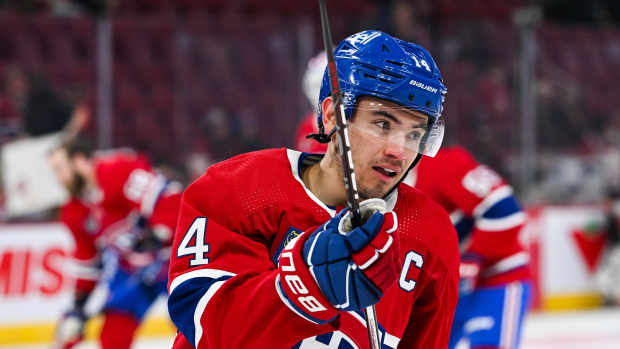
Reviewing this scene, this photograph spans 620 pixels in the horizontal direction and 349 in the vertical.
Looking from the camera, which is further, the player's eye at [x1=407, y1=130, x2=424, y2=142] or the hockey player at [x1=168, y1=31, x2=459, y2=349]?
the player's eye at [x1=407, y1=130, x2=424, y2=142]

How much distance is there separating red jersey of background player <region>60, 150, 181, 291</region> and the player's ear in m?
1.98

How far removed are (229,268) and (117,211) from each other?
2439 mm

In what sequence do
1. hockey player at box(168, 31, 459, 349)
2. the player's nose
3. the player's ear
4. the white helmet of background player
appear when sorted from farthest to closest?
the white helmet of background player < the player's ear < the player's nose < hockey player at box(168, 31, 459, 349)

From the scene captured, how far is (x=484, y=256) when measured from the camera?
2.61 m

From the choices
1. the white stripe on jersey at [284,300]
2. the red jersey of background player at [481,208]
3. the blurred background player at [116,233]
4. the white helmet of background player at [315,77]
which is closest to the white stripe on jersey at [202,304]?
the white stripe on jersey at [284,300]

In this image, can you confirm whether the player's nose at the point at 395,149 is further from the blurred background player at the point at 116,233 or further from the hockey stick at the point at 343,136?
the blurred background player at the point at 116,233

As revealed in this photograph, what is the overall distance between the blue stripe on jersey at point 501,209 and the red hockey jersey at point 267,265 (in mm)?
1081

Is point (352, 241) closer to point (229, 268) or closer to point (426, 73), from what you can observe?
point (229, 268)

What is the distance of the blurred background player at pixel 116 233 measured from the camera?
335cm

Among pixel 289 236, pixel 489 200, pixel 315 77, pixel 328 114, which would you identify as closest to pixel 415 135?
pixel 328 114

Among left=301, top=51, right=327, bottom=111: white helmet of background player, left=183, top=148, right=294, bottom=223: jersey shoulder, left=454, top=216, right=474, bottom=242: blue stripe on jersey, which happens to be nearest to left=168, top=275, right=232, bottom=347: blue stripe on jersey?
left=183, top=148, right=294, bottom=223: jersey shoulder

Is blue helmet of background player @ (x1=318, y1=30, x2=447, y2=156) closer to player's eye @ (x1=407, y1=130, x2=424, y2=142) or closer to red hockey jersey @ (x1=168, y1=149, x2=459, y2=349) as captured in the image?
player's eye @ (x1=407, y1=130, x2=424, y2=142)

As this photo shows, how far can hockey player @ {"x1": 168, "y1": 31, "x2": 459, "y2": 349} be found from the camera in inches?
48.4

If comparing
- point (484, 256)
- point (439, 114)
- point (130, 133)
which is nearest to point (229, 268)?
point (439, 114)
